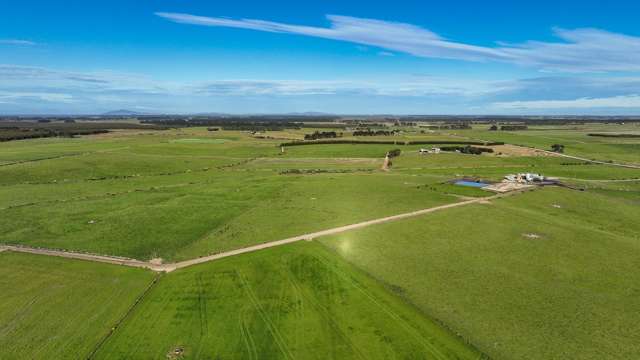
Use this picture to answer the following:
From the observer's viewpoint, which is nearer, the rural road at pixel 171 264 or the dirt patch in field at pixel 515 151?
the rural road at pixel 171 264

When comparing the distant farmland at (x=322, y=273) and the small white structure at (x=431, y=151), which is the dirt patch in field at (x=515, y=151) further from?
the distant farmland at (x=322, y=273)

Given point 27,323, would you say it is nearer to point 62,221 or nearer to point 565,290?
point 62,221

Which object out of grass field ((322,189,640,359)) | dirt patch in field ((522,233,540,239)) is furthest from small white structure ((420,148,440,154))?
dirt patch in field ((522,233,540,239))

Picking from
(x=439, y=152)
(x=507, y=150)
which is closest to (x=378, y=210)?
(x=439, y=152)

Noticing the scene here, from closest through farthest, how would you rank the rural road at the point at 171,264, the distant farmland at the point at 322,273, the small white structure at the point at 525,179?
the distant farmland at the point at 322,273, the rural road at the point at 171,264, the small white structure at the point at 525,179

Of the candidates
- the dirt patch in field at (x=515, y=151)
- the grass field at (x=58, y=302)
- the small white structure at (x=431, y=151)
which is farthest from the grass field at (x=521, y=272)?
the dirt patch in field at (x=515, y=151)

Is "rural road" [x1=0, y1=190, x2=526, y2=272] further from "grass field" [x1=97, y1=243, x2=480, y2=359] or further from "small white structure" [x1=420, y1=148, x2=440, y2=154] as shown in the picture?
"small white structure" [x1=420, y1=148, x2=440, y2=154]

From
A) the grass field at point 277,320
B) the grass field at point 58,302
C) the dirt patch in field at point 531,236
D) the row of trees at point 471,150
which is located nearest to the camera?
the grass field at point 277,320
